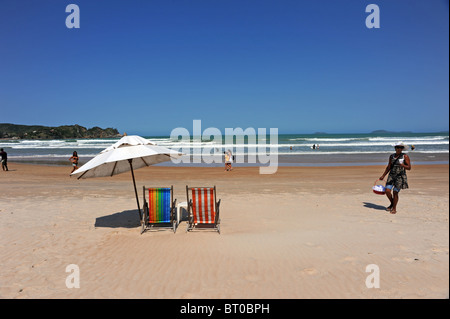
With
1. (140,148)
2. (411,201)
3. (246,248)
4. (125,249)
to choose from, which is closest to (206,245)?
(246,248)

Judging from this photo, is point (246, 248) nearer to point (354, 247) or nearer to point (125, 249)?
point (354, 247)

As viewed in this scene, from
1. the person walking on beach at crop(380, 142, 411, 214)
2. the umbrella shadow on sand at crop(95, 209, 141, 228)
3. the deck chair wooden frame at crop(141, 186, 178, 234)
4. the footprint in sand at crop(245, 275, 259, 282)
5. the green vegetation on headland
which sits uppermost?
the green vegetation on headland

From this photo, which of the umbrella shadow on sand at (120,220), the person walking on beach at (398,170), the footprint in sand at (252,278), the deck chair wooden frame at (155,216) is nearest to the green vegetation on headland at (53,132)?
the umbrella shadow on sand at (120,220)

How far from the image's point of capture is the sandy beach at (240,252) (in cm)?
406

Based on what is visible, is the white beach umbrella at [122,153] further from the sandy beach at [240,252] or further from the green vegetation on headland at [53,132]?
the green vegetation on headland at [53,132]

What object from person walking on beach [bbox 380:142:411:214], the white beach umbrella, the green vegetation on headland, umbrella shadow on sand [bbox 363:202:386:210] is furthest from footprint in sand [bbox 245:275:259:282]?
the green vegetation on headland

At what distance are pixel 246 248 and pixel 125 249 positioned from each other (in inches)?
89.2

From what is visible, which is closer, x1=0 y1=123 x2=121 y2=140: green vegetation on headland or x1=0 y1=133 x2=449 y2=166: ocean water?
x1=0 y1=133 x2=449 y2=166: ocean water

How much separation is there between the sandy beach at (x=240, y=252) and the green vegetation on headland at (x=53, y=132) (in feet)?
357

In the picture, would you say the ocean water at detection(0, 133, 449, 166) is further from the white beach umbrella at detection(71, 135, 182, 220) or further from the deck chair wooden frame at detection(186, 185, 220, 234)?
the white beach umbrella at detection(71, 135, 182, 220)

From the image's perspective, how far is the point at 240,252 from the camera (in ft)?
17.4

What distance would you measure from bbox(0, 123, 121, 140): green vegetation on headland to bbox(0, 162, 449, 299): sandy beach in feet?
357

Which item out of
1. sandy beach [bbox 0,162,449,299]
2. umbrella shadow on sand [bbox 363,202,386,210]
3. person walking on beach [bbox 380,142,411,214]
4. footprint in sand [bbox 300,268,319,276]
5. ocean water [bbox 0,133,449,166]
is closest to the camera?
sandy beach [bbox 0,162,449,299]

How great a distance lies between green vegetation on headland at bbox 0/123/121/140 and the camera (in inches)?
4067
